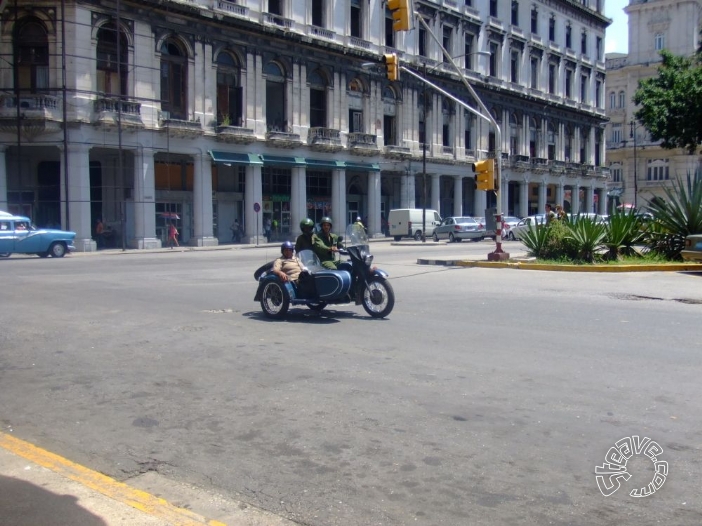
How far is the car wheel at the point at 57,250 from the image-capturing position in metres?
29.1

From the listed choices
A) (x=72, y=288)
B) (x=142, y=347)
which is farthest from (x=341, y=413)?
(x=72, y=288)

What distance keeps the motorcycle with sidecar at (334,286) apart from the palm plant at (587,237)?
35.5ft

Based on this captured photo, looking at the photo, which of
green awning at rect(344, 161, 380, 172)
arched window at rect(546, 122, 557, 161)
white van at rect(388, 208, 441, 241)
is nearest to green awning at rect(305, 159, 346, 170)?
green awning at rect(344, 161, 380, 172)

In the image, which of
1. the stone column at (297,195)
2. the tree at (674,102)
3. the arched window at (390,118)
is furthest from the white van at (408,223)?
the tree at (674,102)

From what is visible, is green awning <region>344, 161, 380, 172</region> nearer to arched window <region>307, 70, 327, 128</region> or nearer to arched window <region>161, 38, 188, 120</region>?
A: arched window <region>307, 70, 327, 128</region>

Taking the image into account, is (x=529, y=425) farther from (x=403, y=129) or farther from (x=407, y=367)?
(x=403, y=129)

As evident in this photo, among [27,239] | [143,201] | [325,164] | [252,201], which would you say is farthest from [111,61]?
[325,164]

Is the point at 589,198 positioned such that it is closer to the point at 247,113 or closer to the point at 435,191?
the point at 435,191

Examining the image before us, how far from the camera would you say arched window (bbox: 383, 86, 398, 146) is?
171 feet

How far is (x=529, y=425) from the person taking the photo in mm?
5820

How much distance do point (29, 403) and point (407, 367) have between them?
372 cm

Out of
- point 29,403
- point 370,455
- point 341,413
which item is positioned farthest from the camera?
point 29,403

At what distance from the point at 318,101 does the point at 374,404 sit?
1681 inches

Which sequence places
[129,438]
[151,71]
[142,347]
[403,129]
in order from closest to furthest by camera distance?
[129,438] < [142,347] < [151,71] < [403,129]
